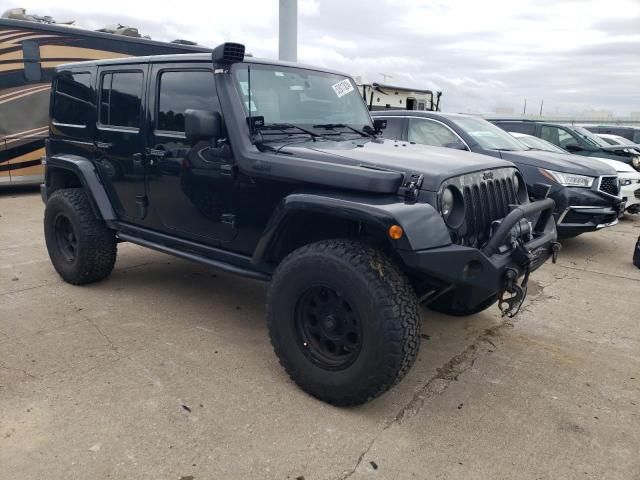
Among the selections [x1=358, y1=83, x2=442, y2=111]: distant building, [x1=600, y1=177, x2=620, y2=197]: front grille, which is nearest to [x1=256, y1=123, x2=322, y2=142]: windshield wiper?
[x1=600, y1=177, x2=620, y2=197]: front grille

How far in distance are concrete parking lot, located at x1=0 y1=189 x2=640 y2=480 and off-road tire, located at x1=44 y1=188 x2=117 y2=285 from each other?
0.16 metres

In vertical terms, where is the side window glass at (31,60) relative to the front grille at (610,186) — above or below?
above

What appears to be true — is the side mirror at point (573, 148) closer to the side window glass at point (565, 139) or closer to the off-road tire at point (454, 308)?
the side window glass at point (565, 139)

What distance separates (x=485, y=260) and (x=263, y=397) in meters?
1.42

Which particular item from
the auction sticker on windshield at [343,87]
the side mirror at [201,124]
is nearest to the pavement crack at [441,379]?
the side mirror at [201,124]

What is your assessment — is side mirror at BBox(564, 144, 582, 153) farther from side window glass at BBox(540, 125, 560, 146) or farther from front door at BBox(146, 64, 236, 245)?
front door at BBox(146, 64, 236, 245)

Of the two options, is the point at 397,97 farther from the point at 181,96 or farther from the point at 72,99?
the point at 181,96

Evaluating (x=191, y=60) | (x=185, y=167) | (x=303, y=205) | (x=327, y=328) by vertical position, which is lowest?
(x=327, y=328)

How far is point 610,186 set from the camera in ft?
21.5

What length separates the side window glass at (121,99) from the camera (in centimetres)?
391

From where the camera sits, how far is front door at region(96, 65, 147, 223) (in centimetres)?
390

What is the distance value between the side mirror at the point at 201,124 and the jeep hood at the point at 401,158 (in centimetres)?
45

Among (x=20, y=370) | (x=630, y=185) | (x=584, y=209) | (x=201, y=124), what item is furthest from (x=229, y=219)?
(x=630, y=185)

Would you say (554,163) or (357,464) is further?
(554,163)
